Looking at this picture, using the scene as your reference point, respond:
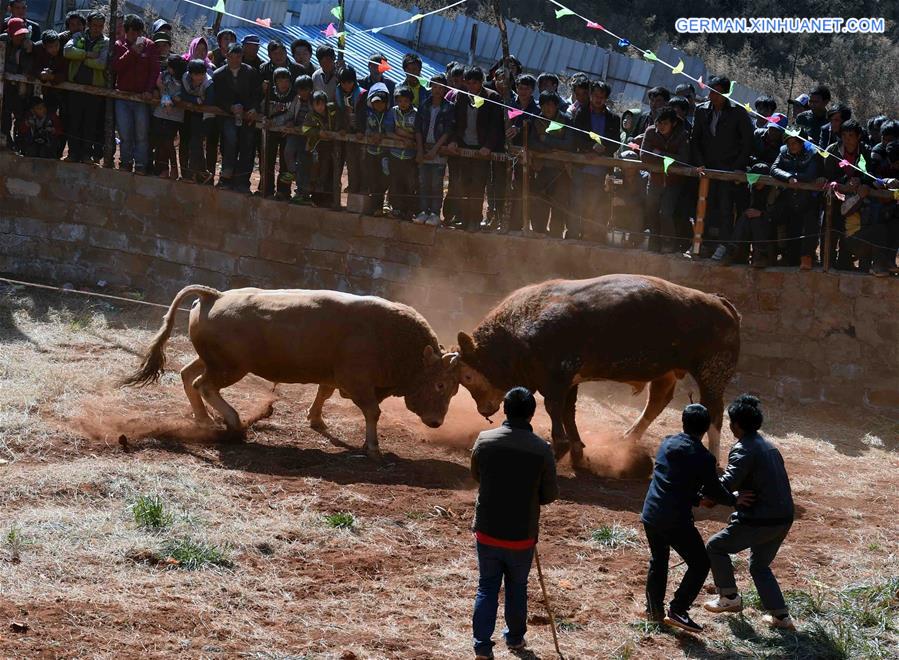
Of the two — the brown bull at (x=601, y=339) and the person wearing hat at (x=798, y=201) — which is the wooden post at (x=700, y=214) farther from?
the brown bull at (x=601, y=339)

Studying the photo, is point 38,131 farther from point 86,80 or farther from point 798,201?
point 798,201

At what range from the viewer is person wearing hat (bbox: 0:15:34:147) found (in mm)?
15648

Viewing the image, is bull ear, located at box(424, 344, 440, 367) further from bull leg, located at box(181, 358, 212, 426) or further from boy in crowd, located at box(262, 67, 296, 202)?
boy in crowd, located at box(262, 67, 296, 202)

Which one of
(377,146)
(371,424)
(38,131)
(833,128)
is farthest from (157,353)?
(833,128)

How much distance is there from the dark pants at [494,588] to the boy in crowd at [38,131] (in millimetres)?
11565

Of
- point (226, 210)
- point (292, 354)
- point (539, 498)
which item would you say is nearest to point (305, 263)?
point (226, 210)

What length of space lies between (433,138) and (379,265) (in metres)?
1.73

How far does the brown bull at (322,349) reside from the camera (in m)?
10.8

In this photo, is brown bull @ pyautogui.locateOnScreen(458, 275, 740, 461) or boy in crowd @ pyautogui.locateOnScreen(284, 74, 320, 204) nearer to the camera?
brown bull @ pyautogui.locateOnScreen(458, 275, 740, 461)

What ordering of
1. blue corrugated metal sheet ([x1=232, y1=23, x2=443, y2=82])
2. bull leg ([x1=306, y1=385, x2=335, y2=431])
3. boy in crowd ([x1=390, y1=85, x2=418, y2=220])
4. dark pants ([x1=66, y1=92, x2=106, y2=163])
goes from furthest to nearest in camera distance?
blue corrugated metal sheet ([x1=232, y1=23, x2=443, y2=82]) < dark pants ([x1=66, y1=92, x2=106, y2=163]) < boy in crowd ([x1=390, y1=85, x2=418, y2=220]) < bull leg ([x1=306, y1=385, x2=335, y2=431])

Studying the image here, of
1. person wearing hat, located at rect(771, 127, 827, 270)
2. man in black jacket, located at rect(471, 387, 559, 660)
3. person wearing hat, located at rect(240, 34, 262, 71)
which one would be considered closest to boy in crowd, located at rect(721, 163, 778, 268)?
person wearing hat, located at rect(771, 127, 827, 270)

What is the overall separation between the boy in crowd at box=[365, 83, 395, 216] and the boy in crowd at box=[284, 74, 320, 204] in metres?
0.78

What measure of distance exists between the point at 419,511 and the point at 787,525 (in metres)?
2.97

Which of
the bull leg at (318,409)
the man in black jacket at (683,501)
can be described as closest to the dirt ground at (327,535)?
the bull leg at (318,409)
